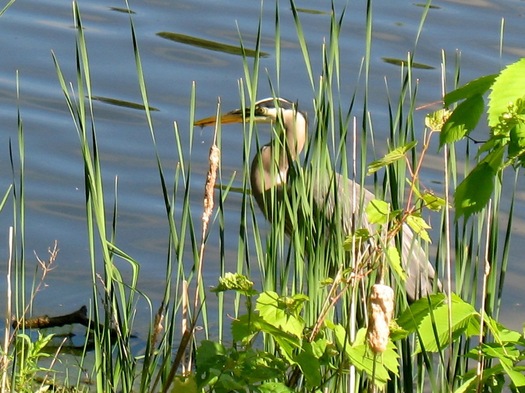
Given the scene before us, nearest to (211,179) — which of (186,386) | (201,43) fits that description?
(186,386)

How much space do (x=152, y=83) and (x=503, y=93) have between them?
4462 mm

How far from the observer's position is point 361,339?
186 cm

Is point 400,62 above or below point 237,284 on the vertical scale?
below

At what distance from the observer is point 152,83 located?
19.9 ft

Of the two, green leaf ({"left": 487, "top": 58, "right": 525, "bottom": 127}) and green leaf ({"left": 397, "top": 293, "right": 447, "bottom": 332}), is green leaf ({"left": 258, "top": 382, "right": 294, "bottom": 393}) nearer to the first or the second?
green leaf ({"left": 397, "top": 293, "right": 447, "bottom": 332})

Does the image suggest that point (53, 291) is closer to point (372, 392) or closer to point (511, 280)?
point (511, 280)

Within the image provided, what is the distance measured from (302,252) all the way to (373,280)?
165 millimetres

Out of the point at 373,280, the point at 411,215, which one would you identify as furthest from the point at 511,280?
the point at 411,215

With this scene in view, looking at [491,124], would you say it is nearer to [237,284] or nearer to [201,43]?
[237,284]

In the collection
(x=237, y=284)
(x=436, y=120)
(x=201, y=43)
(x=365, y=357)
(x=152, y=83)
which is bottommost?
(x=152, y=83)

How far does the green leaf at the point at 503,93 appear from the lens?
1712 mm

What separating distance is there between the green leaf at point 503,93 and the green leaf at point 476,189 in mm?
80

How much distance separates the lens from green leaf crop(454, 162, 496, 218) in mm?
1754

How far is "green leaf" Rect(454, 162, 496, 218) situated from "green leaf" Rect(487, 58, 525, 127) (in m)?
0.08
